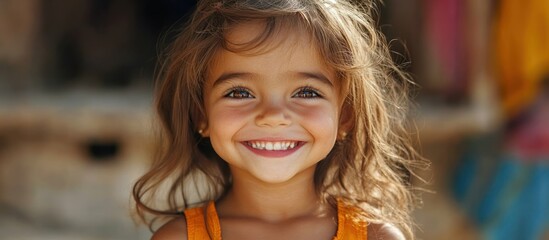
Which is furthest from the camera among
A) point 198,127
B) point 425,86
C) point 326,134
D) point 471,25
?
point 425,86

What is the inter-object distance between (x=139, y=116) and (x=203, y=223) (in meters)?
2.01

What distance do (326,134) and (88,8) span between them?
8.21 ft

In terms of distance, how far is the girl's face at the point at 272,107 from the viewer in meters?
2.13

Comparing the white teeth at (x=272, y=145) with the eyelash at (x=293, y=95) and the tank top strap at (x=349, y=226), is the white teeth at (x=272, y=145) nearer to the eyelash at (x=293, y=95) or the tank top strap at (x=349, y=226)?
the eyelash at (x=293, y=95)

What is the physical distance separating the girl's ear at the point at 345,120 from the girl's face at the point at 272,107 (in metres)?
0.13

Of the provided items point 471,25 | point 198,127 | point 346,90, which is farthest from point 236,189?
point 471,25

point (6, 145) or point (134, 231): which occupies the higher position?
point (6, 145)

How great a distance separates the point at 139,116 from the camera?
4219mm

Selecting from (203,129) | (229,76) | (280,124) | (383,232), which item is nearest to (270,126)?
(280,124)

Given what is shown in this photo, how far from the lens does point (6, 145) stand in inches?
168

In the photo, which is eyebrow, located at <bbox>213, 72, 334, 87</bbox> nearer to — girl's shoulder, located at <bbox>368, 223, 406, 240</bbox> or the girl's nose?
the girl's nose

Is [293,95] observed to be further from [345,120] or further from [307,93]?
[345,120]

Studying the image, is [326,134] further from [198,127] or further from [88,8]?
[88,8]

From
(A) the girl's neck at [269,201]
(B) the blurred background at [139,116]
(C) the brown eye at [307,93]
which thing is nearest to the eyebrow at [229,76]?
(C) the brown eye at [307,93]
